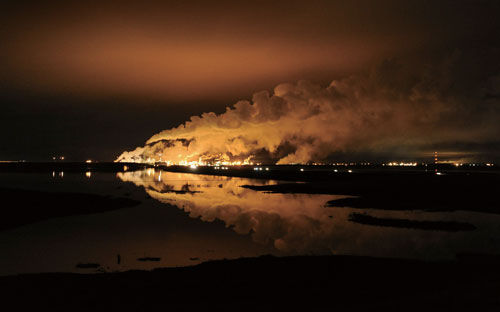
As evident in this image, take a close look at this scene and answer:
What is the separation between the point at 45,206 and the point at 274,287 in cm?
2926

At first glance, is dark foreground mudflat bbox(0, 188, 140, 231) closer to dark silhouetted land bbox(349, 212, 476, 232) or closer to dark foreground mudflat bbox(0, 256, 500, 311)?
dark foreground mudflat bbox(0, 256, 500, 311)

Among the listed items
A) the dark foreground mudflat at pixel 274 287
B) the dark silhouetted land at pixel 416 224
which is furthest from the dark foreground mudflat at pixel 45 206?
the dark silhouetted land at pixel 416 224

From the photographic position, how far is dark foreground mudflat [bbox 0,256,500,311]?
36.5 ft

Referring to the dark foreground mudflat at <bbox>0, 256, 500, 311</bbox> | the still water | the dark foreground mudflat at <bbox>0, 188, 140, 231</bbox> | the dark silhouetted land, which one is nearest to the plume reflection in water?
the still water

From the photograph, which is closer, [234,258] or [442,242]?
[234,258]

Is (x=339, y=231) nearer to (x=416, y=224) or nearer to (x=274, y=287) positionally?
(x=416, y=224)

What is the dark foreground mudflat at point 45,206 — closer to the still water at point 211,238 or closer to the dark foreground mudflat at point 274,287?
the still water at point 211,238

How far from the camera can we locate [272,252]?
1947 centimetres

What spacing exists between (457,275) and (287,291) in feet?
21.8

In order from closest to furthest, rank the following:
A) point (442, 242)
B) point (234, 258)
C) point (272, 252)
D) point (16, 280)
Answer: point (16, 280), point (234, 258), point (272, 252), point (442, 242)

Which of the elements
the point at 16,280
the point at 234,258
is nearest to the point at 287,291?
the point at 234,258

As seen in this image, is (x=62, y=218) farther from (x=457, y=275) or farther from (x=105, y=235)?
(x=457, y=275)

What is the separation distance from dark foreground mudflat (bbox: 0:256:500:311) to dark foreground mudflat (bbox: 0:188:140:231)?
51.1 ft

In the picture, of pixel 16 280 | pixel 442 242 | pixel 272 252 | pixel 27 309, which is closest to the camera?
pixel 27 309
